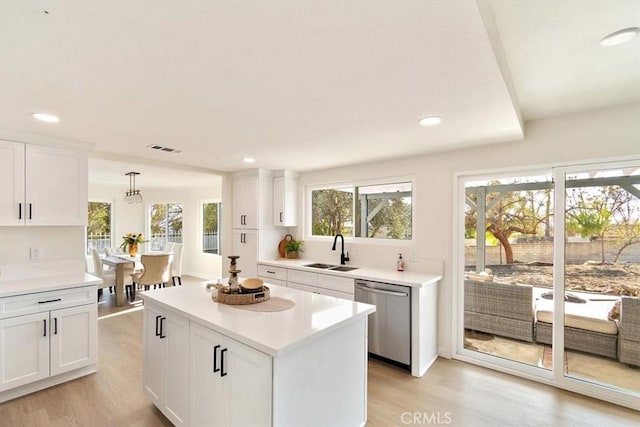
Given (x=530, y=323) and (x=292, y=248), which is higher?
(x=292, y=248)

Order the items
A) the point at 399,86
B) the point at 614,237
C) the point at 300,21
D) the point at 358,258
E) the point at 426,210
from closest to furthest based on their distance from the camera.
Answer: the point at 300,21 → the point at 399,86 → the point at 614,237 → the point at 426,210 → the point at 358,258

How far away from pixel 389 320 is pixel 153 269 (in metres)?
4.14

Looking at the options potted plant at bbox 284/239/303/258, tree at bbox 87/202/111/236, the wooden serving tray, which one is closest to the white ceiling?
the wooden serving tray

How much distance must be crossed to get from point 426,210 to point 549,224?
3.66ft

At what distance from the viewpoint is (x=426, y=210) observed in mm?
3459

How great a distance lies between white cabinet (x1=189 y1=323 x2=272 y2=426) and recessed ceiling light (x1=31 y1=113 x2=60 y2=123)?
1.87 meters

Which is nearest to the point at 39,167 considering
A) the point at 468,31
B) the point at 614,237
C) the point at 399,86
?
the point at 399,86

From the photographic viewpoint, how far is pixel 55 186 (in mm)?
2928

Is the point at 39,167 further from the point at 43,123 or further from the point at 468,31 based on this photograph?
the point at 468,31

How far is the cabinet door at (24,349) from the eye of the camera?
2.41m

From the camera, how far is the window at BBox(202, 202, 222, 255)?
7.09 m

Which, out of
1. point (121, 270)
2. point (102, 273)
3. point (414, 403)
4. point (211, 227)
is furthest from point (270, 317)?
point (211, 227)

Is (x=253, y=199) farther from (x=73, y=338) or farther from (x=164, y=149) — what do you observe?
(x=73, y=338)

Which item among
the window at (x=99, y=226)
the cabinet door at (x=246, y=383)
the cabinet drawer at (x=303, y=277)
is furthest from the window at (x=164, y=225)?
the cabinet door at (x=246, y=383)
